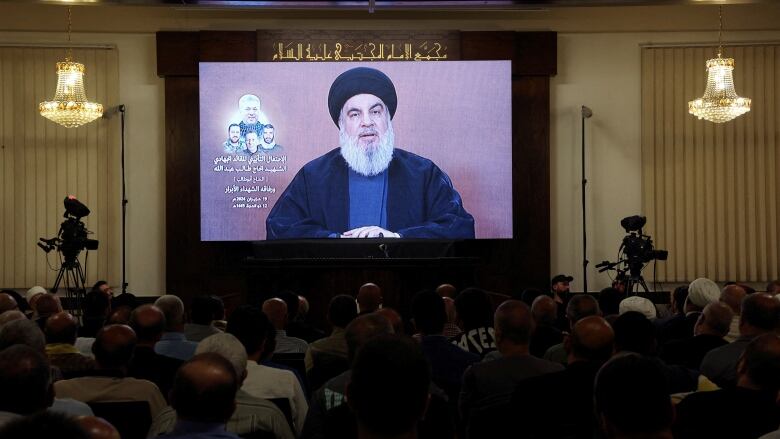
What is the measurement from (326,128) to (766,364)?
28.7 ft

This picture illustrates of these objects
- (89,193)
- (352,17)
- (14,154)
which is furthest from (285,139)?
(14,154)

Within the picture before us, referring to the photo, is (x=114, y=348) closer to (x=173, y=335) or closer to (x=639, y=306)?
(x=173, y=335)

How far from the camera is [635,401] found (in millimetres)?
2199

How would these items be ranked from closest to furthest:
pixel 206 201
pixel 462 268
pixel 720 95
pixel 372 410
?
pixel 372 410, pixel 462 268, pixel 720 95, pixel 206 201

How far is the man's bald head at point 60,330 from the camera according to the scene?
457cm

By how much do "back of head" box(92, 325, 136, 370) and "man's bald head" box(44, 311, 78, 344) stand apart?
0.82 m

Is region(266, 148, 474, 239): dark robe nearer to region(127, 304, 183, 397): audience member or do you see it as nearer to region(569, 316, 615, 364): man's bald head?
region(127, 304, 183, 397): audience member

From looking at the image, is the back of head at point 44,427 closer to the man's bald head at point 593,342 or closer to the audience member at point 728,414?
the audience member at point 728,414

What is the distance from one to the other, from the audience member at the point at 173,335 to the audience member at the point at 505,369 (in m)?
1.76

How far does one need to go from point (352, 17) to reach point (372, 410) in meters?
10.4

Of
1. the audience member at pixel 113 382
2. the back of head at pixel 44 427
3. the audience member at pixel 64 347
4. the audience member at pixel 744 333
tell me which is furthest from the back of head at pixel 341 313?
the back of head at pixel 44 427

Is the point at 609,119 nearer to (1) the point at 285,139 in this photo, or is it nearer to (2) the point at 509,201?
(2) the point at 509,201

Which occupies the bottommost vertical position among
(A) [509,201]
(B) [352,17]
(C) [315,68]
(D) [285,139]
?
(A) [509,201]

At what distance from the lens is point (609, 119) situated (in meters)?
12.2
